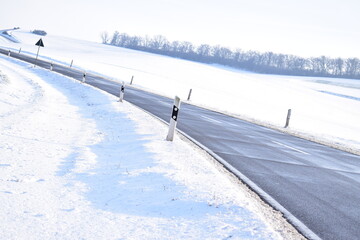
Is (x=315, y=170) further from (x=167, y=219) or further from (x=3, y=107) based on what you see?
(x=3, y=107)

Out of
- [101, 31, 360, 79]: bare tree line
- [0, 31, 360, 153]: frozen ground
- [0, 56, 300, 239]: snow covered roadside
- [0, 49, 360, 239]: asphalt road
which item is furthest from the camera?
[101, 31, 360, 79]: bare tree line

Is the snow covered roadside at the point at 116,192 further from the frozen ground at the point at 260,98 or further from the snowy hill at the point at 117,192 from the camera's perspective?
the frozen ground at the point at 260,98

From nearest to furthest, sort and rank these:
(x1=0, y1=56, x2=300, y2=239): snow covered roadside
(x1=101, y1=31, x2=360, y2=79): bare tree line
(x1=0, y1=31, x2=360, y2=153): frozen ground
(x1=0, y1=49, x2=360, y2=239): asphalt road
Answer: (x1=0, y1=56, x2=300, y2=239): snow covered roadside
(x1=0, y1=49, x2=360, y2=239): asphalt road
(x1=0, y1=31, x2=360, y2=153): frozen ground
(x1=101, y1=31, x2=360, y2=79): bare tree line

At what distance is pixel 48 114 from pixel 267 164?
261 inches

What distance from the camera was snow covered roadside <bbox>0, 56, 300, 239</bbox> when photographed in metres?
3.30

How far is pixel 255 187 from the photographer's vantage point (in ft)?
17.0

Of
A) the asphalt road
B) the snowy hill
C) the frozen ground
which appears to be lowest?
the snowy hill

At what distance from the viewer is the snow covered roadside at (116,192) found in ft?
10.8

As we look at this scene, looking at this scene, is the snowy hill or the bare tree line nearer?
the snowy hill

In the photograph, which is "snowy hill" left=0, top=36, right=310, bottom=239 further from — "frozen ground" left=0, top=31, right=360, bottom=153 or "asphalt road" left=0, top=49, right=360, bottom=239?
"frozen ground" left=0, top=31, right=360, bottom=153

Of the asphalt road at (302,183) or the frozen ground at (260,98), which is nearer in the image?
the asphalt road at (302,183)

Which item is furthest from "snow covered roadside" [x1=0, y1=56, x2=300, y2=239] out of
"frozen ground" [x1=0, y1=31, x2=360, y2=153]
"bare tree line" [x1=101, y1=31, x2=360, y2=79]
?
"bare tree line" [x1=101, y1=31, x2=360, y2=79]

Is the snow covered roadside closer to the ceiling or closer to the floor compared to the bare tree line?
closer to the floor

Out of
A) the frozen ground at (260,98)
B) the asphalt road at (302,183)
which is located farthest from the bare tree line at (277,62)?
the asphalt road at (302,183)
